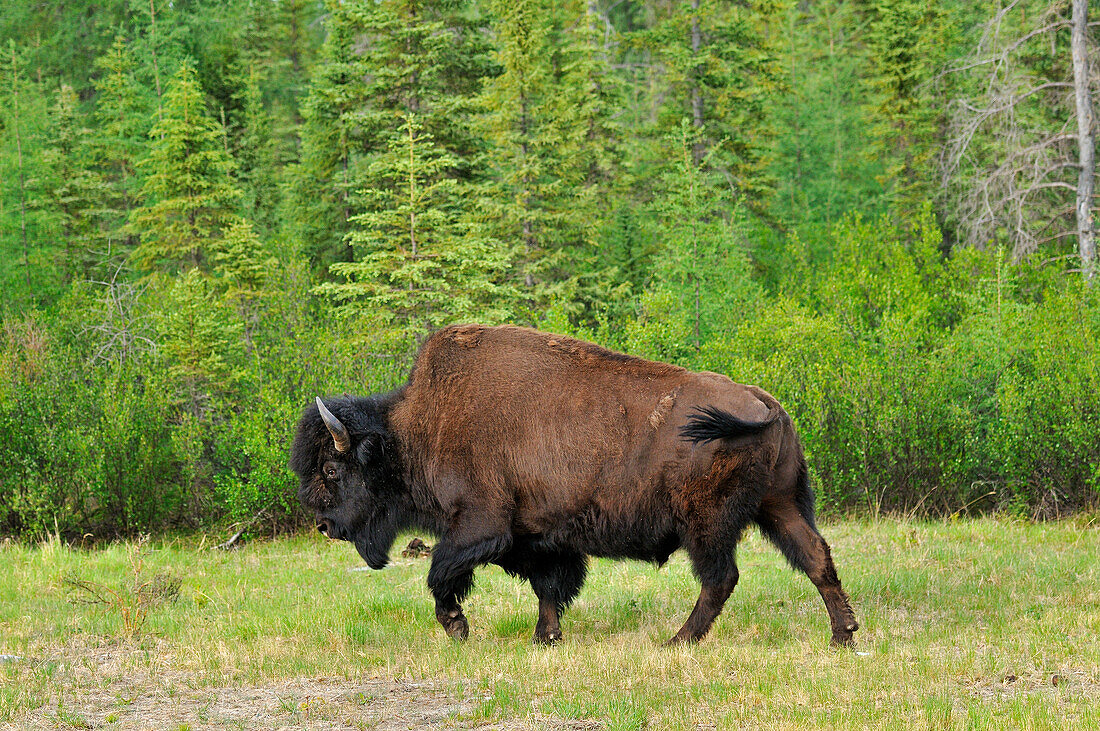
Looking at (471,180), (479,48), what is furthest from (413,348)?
(479,48)

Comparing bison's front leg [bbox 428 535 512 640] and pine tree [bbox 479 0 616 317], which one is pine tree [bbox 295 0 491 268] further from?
bison's front leg [bbox 428 535 512 640]

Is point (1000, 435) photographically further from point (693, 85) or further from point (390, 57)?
point (693, 85)

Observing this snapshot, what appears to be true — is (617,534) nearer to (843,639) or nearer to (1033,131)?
(843,639)

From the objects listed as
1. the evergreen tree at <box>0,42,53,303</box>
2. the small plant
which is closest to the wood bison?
the small plant

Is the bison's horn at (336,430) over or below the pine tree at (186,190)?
below

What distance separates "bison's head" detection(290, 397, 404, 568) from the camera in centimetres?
838

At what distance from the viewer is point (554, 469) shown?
7.80 metres

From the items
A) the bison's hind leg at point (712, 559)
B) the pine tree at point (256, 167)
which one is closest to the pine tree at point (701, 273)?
the bison's hind leg at point (712, 559)

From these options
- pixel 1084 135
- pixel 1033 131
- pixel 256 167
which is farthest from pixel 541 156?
pixel 1084 135

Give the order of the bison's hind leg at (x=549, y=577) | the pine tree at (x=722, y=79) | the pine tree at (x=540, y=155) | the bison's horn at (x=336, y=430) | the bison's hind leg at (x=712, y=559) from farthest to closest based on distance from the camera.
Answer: the pine tree at (x=722, y=79) < the pine tree at (x=540, y=155) < the bison's hind leg at (x=549, y=577) < the bison's horn at (x=336, y=430) < the bison's hind leg at (x=712, y=559)

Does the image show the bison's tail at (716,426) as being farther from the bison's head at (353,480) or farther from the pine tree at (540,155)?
the pine tree at (540,155)

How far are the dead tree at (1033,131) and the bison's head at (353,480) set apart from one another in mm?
16833

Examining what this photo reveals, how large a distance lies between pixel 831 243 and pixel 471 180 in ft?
42.6

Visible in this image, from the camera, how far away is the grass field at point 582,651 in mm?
6242
